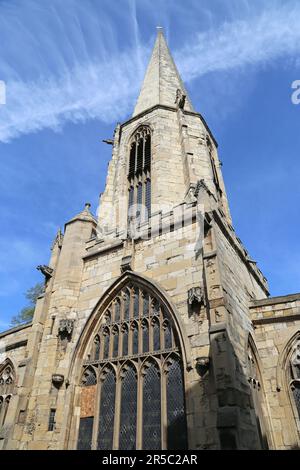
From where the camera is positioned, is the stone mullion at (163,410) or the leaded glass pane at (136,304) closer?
the stone mullion at (163,410)

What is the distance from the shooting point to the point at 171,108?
16766 mm

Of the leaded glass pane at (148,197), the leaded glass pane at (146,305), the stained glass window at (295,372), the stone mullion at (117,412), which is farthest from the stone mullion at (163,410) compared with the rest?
the leaded glass pane at (148,197)

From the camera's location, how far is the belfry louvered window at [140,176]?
13566 mm

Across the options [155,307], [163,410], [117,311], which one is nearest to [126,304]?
[117,311]

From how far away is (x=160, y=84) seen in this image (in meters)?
19.5

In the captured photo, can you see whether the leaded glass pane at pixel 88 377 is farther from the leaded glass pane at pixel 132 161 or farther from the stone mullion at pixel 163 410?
the leaded glass pane at pixel 132 161

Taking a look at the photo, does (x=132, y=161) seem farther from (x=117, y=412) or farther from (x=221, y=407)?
(x=221, y=407)

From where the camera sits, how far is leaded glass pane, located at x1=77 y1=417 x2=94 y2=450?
7.79 meters

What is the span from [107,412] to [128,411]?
0.61 m

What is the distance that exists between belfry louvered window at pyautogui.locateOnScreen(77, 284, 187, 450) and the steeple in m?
12.0

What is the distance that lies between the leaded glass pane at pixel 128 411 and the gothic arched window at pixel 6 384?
4738 millimetres

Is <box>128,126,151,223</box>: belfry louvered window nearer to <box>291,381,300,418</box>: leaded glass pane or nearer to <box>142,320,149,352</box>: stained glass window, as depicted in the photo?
<box>142,320,149,352</box>: stained glass window
